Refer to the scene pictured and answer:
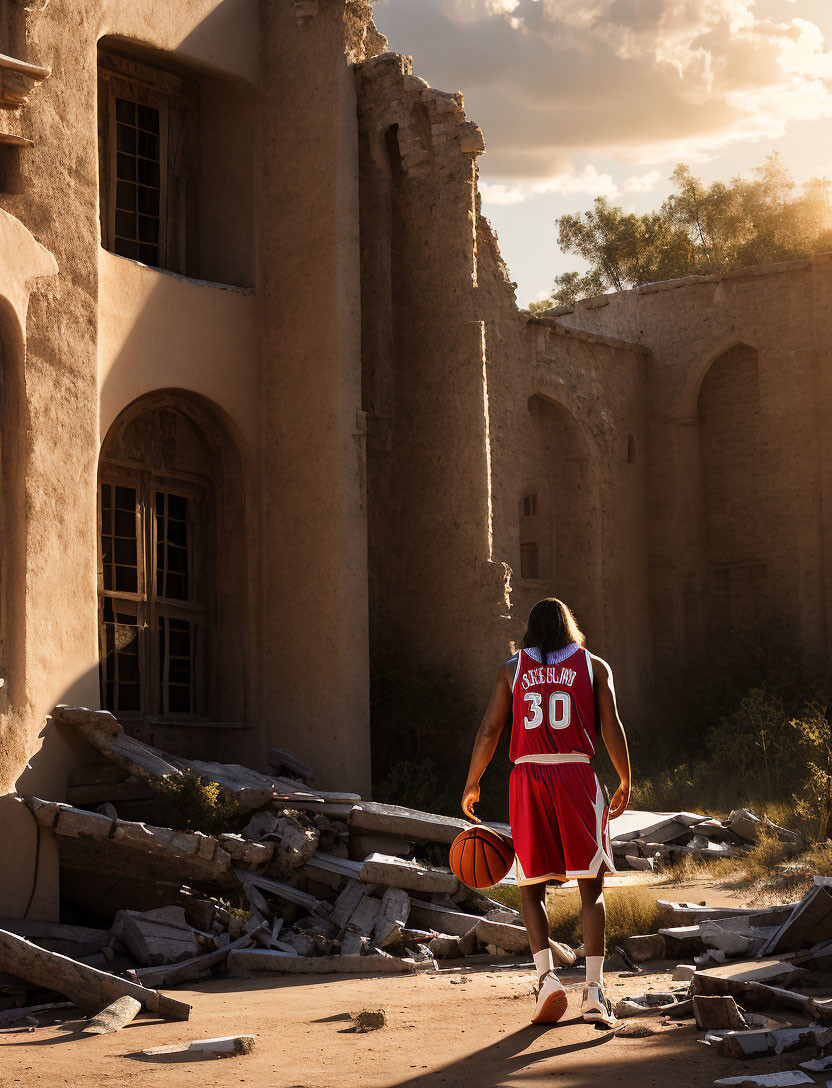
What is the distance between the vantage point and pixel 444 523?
15.9m

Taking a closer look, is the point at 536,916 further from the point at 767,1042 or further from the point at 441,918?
the point at 441,918

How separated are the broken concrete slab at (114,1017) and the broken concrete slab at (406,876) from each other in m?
2.98

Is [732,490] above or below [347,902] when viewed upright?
above

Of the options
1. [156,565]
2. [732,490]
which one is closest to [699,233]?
[732,490]

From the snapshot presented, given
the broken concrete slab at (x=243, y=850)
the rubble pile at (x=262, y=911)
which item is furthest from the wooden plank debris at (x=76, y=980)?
the broken concrete slab at (x=243, y=850)

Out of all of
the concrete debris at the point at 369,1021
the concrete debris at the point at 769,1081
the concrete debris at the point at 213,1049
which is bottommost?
the concrete debris at the point at 369,1021

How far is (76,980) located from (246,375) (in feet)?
28.8

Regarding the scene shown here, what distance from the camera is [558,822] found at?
6.25 meters

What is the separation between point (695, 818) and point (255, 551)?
5726 mm

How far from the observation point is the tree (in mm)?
33875

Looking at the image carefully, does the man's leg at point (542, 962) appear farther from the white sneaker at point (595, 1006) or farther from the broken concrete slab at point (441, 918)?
the broken concrete slab at point (441, 918)

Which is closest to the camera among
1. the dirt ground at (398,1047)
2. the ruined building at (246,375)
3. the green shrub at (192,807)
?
the dirt ground at (398,1047)

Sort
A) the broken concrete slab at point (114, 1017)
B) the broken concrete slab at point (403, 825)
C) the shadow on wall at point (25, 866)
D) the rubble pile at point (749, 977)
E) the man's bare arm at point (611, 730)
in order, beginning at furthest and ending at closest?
the broken concrete slab at point (403, 825) < the shadow on wall at point (25, 866) < the broken concrete slab at point (114, 1017) < the man's bare arm at point (611, 730) < the rubble pile at point (749, 977)

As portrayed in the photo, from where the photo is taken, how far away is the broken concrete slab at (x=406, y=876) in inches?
399
